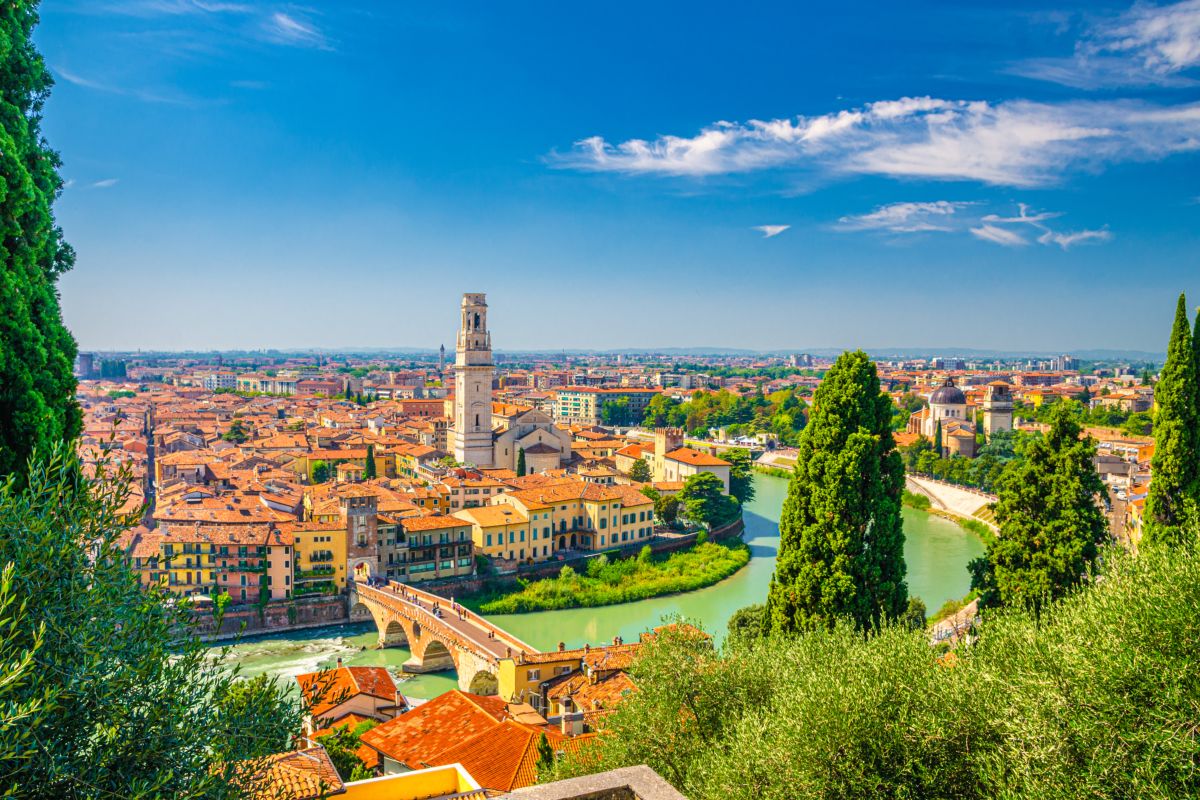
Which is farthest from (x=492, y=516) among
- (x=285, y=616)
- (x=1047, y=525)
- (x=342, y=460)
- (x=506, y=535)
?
(x=1047, y=525)

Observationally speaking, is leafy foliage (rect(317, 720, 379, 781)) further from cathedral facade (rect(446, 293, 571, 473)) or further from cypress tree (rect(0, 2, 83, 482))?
cathedral facade (rect(446, 293, 571, 473))

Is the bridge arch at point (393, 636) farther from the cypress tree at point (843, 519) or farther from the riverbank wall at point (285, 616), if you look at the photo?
the cypress tree at point (843, 519)

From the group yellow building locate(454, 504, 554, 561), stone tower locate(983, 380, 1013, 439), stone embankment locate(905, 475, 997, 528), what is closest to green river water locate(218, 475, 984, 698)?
yellow building locate(454, 504, 554, 561)

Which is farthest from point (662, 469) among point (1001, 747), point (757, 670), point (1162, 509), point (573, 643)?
point (1001, 747)

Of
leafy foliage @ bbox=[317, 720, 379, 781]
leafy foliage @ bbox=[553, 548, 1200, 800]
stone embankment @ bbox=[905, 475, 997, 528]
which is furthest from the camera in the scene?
stone embankment @ bbox=[905, 475, 997, 528]

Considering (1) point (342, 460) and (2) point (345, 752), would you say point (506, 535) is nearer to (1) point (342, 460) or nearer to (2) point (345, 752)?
(1) point (342, 460)
